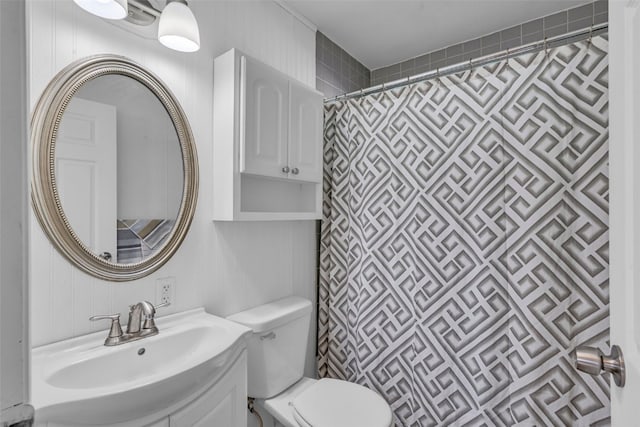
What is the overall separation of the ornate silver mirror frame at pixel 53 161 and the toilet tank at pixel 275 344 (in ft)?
1.67

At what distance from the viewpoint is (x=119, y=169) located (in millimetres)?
1249

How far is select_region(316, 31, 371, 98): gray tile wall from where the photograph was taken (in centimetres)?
225

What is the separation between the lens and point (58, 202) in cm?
108

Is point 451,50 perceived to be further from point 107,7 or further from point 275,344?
point 275,344

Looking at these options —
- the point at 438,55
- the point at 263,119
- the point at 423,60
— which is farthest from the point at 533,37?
the point at 263,119

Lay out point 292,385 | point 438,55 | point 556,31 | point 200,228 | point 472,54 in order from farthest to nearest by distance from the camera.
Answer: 1. point 438,55
2. point 472,54
3. point 556,31
4. point 292,385
5. point 200,228

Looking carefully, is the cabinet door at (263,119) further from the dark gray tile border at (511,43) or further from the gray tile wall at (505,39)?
the dark gray tile border at (511,43)

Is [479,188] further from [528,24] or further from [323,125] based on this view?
[528,24]

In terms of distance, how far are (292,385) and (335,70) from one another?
1.99 meters

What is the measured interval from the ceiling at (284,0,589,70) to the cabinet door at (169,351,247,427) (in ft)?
6.23

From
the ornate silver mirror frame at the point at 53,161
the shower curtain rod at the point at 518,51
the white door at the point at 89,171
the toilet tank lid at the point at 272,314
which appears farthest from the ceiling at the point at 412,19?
the toilet tank lid at the point at 272,314

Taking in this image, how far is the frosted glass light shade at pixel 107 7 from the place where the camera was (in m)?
1.03

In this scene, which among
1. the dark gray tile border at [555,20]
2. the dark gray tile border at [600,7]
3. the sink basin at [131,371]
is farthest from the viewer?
the dark gray tile border at [555,20]

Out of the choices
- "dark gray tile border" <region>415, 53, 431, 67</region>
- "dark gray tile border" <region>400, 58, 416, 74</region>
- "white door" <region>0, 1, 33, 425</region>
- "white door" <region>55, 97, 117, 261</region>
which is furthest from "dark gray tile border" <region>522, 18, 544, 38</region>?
"white door" <region>0, 1, 33, 425</region>
